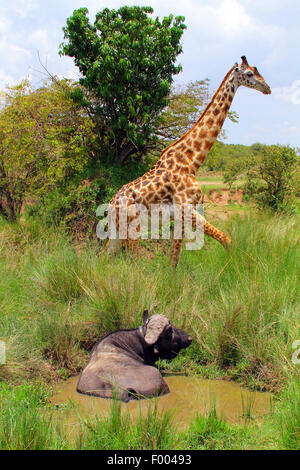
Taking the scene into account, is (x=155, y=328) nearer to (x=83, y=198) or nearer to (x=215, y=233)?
(x=215, y=233)

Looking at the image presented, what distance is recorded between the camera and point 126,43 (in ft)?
27.4

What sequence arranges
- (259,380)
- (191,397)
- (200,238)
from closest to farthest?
1. (191,397)
2. (259,380)
3. (200,238)

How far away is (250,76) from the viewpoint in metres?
6.51

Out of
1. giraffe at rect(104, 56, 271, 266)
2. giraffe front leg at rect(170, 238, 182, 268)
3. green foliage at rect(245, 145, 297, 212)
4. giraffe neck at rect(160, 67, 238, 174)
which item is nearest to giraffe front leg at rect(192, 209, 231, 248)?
giraffe at rect(104, 56, 271, 266)

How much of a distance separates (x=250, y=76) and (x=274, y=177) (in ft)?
18.1

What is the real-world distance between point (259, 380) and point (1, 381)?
2519mm

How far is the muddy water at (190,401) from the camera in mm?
3638

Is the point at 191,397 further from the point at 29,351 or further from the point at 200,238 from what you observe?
the point at 200,238

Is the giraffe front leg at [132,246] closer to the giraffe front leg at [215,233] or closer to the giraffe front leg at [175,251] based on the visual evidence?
the giraffe front leg at [175,251]

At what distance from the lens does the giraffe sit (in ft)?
21.3

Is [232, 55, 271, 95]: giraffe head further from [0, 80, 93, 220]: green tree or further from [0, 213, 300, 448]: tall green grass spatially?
[0, 80, 93, 220]: green tree

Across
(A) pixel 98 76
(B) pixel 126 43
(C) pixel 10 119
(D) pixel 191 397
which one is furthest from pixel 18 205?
(D) pixel 191 397

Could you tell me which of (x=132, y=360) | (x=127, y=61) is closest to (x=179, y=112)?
(x=127, y=61)

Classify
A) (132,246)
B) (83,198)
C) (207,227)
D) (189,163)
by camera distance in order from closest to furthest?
1. (207,227)
2. (189,163)
3. (132,246)
4. (83,198)
